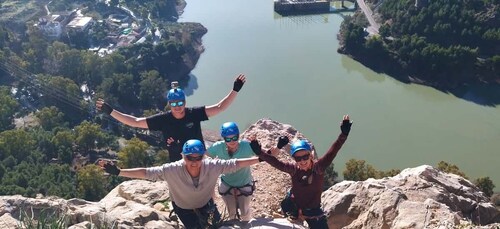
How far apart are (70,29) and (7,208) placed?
34826 millimetres

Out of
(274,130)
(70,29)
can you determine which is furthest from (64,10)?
(274,130)

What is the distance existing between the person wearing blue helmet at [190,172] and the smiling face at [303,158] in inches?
14.5

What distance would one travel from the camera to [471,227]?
474 centimetres

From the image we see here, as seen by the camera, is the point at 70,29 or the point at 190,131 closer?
the point at 190,131

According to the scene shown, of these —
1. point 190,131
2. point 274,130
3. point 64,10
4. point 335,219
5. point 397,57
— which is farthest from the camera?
point 64,10

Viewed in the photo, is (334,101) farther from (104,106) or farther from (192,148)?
(192,148)

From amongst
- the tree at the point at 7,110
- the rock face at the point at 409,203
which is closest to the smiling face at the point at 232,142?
the rock face at the point at 409,203

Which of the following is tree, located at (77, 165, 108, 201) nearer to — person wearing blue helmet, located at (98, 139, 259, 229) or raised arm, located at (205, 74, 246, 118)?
raised arm, located at (205, 74, 246, 118)

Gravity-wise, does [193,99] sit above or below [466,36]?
below

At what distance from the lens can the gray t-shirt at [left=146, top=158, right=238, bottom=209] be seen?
4730 millimetres

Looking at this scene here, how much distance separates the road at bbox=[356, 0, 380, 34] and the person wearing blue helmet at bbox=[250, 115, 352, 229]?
3357 cm

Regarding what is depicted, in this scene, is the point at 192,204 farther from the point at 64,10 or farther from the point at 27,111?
the point at 64,10

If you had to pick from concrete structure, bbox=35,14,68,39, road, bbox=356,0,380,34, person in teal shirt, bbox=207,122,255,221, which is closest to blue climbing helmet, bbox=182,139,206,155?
person in teal shirt, bbox=207,122,255,221

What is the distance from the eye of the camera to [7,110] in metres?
26.6
